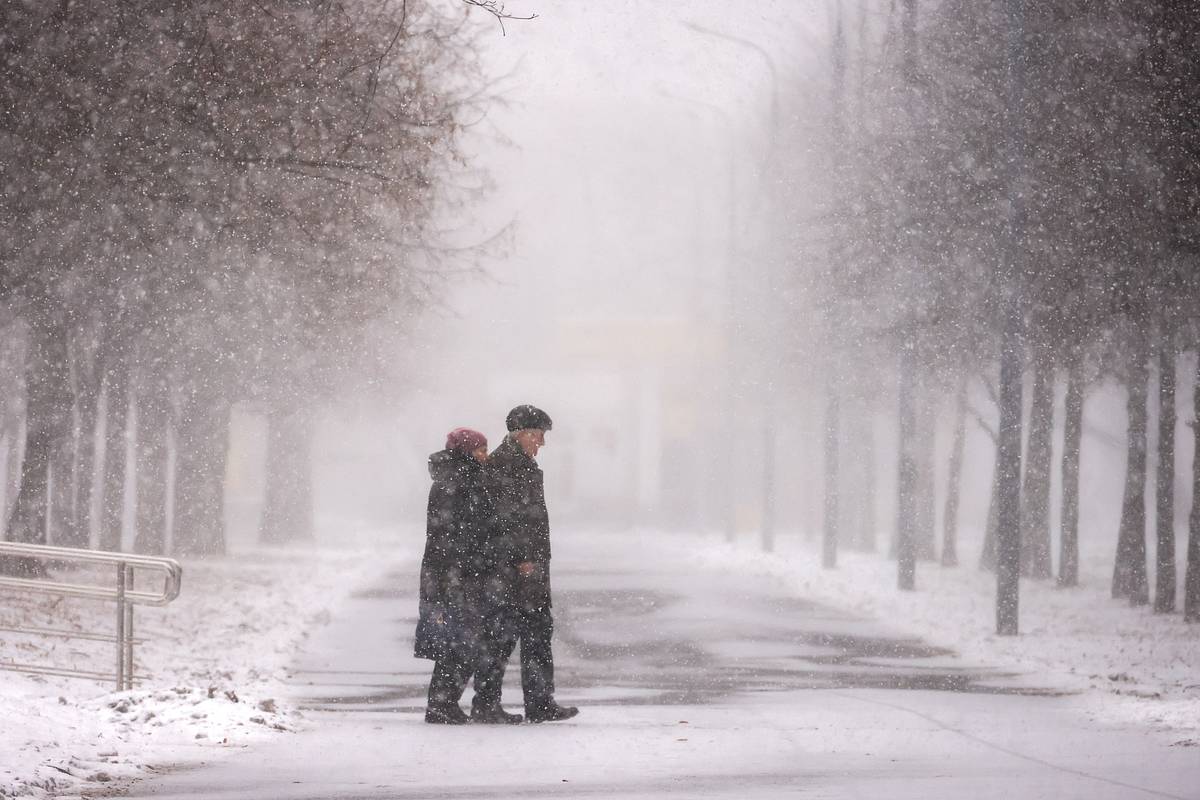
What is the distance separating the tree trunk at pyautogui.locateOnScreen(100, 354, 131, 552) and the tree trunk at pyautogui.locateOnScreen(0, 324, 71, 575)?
3054 millimetres

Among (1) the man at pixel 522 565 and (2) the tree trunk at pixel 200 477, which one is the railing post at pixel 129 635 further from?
(2) the tree trunk at pixel 200 477

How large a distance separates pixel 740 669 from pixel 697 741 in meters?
5.15

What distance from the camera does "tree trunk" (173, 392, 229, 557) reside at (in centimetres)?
2920

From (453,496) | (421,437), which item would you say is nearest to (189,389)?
(453,496)

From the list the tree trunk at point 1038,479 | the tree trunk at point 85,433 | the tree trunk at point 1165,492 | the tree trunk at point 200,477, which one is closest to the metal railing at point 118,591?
the tree trunk at point 85,433

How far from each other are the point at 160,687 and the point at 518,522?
3.29m

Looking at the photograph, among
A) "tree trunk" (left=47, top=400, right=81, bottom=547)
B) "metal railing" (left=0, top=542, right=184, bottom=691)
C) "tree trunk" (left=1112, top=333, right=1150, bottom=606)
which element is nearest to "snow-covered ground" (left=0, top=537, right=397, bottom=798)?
"metal railing" (left=0, top=542, right=184, bottom=691)

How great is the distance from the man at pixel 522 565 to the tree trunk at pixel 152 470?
60.0 ft

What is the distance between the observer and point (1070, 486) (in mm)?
26297

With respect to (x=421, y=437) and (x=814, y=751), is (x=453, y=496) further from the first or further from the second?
(x=421, y=437)

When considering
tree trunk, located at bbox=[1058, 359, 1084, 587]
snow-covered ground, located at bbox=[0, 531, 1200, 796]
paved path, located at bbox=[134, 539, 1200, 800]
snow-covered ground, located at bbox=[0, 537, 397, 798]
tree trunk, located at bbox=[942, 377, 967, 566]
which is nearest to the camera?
paved path, located at bbox=[134, 539, 1200, 800]

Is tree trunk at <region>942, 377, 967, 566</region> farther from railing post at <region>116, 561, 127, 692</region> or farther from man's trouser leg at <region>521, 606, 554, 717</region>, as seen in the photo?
railing post at <region>116, 561, 127, 692</region>

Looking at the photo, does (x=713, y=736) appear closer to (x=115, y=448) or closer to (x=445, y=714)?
(x=445, y=714)

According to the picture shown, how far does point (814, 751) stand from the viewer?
891 cm
